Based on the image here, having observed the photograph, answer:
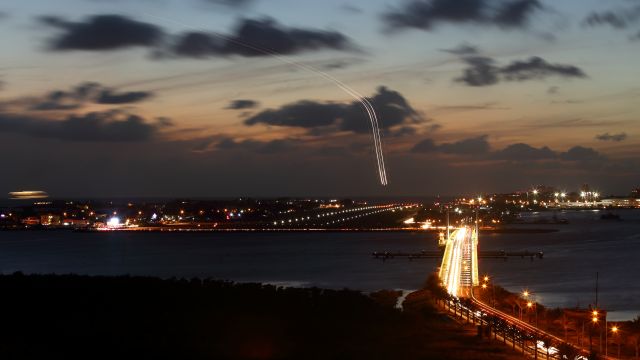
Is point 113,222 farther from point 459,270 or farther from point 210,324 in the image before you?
point 210,324

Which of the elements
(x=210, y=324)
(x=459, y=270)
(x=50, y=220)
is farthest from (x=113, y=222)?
(x=210, y=324)

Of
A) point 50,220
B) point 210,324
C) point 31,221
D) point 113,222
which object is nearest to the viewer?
point 210,324

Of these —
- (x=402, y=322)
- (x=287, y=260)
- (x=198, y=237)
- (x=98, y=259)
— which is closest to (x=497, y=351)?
(x=402, y=322)

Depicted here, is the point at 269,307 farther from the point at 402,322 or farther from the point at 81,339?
the point at 81,339

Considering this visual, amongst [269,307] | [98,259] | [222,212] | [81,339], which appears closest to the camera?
[81,339]

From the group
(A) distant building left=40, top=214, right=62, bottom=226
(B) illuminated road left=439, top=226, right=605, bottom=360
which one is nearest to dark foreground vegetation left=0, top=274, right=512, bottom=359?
(B) illuminated road left=439, top=226, right=605, bottom=360

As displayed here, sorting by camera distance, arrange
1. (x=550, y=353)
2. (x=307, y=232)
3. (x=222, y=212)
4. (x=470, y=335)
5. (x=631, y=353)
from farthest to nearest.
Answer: (x=222, y=212) → (x=307, y=232) → (x=470, y=335) → (x=631, y=353) → (x=550, y=353)
